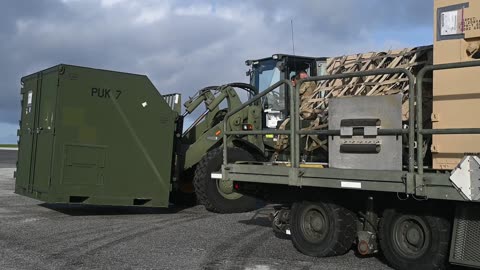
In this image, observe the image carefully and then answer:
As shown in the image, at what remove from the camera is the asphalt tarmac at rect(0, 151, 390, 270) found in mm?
6574

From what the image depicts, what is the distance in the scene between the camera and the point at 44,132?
1003 cm

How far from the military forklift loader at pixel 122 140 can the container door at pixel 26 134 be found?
0.02m

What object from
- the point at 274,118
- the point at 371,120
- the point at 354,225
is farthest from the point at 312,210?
the point at 274,118

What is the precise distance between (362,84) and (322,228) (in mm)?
1904

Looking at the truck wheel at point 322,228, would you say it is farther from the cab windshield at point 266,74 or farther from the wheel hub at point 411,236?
the cab windshield at point 266,74

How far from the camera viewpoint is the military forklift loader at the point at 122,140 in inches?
383

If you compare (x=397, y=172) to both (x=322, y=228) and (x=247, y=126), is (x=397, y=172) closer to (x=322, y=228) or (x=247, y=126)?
(x=322, y=228)

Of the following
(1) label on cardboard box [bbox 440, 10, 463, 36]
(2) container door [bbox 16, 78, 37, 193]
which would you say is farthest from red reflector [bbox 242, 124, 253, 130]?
(1) label on cardboard box [bbox 440, 10, 463, 36]

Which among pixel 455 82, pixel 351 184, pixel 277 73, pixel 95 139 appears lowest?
pixel 351 184

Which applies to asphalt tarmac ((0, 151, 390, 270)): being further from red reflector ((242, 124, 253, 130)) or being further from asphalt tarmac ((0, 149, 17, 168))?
asphalt tarmac ((0, 149, 17, 168))

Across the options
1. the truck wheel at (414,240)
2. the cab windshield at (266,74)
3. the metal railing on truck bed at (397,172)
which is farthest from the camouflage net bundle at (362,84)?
the cab windshield at (266,74)

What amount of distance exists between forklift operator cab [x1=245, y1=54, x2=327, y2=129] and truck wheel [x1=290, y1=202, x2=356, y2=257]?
14.5ft

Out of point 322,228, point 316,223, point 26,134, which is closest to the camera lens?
point 322,228

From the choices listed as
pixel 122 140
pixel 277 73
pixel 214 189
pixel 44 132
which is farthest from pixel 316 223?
pixel 277 73
